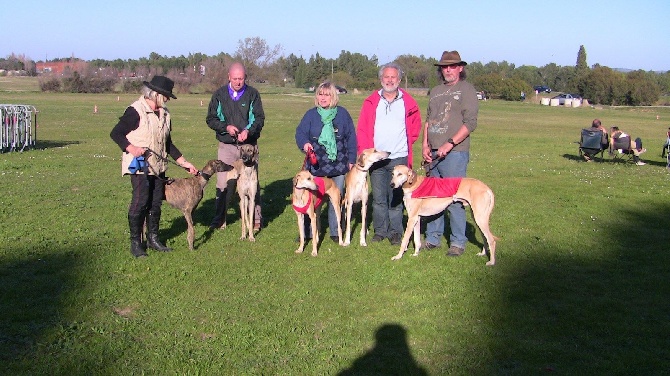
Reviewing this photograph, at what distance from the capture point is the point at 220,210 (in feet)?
30.7

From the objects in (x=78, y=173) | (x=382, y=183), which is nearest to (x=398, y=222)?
(x=382, y=183)

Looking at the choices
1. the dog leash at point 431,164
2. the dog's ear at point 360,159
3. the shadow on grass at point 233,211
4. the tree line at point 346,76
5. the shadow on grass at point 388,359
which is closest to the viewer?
the shadow on grass at point 388,359

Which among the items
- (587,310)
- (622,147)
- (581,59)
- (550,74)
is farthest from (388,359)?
(550,74)

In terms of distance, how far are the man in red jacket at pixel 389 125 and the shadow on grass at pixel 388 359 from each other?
337cm

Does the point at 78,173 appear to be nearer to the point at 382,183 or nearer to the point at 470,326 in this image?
the point at 382,183

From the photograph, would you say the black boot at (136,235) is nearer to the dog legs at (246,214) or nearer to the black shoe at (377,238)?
the dog legs at (246,214)

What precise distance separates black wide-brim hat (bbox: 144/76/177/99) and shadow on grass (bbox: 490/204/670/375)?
14.5 feet

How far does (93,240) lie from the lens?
838cm

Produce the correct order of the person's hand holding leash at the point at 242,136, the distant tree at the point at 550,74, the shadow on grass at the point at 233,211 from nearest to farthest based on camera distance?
1. the person's hand holding leash at the point at 242,136
2. the shadow on grass at the point at 233,211
3. the distant tree at the point at 550,74

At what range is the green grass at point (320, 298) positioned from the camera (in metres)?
4.94

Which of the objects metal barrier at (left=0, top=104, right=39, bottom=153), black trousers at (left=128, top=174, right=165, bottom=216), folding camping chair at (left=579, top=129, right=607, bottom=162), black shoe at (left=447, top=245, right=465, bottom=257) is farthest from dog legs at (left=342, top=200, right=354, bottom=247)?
folding camping chair at (left=579, top=129, right=607, bottom=162)

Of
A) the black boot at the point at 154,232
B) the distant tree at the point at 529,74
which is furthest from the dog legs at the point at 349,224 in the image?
the distant tree at the point at 529,74

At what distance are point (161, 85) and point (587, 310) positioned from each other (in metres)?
5.22

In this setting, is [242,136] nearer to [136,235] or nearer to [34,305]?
[136,235]
